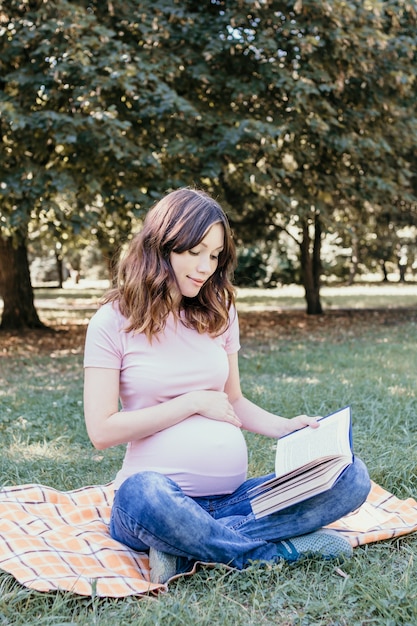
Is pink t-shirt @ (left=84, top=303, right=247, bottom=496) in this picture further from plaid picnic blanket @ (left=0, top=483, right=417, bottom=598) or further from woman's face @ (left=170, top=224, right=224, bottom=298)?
plaid picnic blanket @ (left=0, top=483, right=417, bottom=598)

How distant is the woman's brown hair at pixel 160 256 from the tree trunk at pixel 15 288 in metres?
9.47

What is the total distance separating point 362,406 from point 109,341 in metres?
3.05

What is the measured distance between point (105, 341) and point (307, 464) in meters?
0.83

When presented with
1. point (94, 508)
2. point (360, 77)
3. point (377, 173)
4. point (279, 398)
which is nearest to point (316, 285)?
point (377, 173)

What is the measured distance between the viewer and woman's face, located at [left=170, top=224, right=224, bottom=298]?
2445mm

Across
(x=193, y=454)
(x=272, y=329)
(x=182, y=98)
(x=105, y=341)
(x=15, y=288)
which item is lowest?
(x=272, y=329)

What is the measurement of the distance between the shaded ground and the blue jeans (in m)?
6.60

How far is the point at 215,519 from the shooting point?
8.12 ft

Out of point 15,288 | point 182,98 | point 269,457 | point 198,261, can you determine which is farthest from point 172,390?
point 15,288

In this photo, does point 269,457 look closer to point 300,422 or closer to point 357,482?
point 300,422

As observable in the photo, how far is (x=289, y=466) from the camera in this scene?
7.80 feet

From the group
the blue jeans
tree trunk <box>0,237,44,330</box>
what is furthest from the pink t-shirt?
tree trunk <box>0,237,44,330</box>

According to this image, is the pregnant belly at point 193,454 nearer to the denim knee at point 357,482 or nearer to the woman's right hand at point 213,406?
the woman's right hand at point 213,406

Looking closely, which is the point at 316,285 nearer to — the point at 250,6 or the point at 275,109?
the point at 275,109
